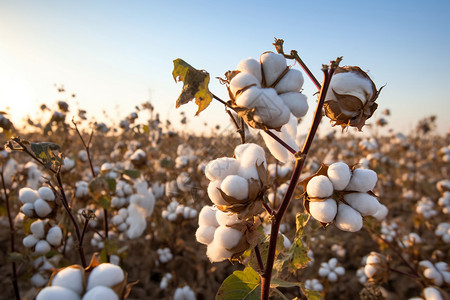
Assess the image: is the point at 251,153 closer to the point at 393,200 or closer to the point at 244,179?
the point at 244,179

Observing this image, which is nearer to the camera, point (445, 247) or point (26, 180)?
point (26, 180)

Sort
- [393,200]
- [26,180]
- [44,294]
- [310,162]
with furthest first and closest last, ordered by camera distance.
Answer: [393,200] < [310,162] < [26,180] < [44,294]

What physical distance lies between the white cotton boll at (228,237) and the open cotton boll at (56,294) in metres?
0.39

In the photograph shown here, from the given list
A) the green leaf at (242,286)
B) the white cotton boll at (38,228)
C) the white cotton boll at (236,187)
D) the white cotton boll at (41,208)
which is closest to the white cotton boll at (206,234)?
the green leaf at (242,286)

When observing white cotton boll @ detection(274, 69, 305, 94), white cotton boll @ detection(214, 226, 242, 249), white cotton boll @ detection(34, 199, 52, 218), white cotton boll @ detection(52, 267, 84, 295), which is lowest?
white cotton boll @ detection(52, 267, 84, 295)

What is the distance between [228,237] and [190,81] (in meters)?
0.49

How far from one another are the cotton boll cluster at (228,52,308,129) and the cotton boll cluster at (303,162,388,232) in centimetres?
21

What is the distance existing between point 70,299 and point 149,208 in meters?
2.86

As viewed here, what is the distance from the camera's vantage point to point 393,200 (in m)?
5.77

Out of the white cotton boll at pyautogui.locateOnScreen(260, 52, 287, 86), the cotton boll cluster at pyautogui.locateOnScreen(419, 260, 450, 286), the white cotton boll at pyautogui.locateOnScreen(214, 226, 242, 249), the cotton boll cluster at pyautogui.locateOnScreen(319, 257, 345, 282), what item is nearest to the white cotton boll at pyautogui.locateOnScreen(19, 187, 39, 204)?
the white cotton boll at pyautogui.locateOnScreen(214, 226, 242, 249)

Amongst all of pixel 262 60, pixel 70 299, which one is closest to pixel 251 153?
pixel 262 60

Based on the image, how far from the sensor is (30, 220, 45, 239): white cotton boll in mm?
1777

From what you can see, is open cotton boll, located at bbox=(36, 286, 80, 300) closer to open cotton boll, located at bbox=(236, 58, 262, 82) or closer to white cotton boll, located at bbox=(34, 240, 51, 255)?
open cotton boll, located at bbox=(236, 58, 262, 82)

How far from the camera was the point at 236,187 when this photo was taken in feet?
2.36
